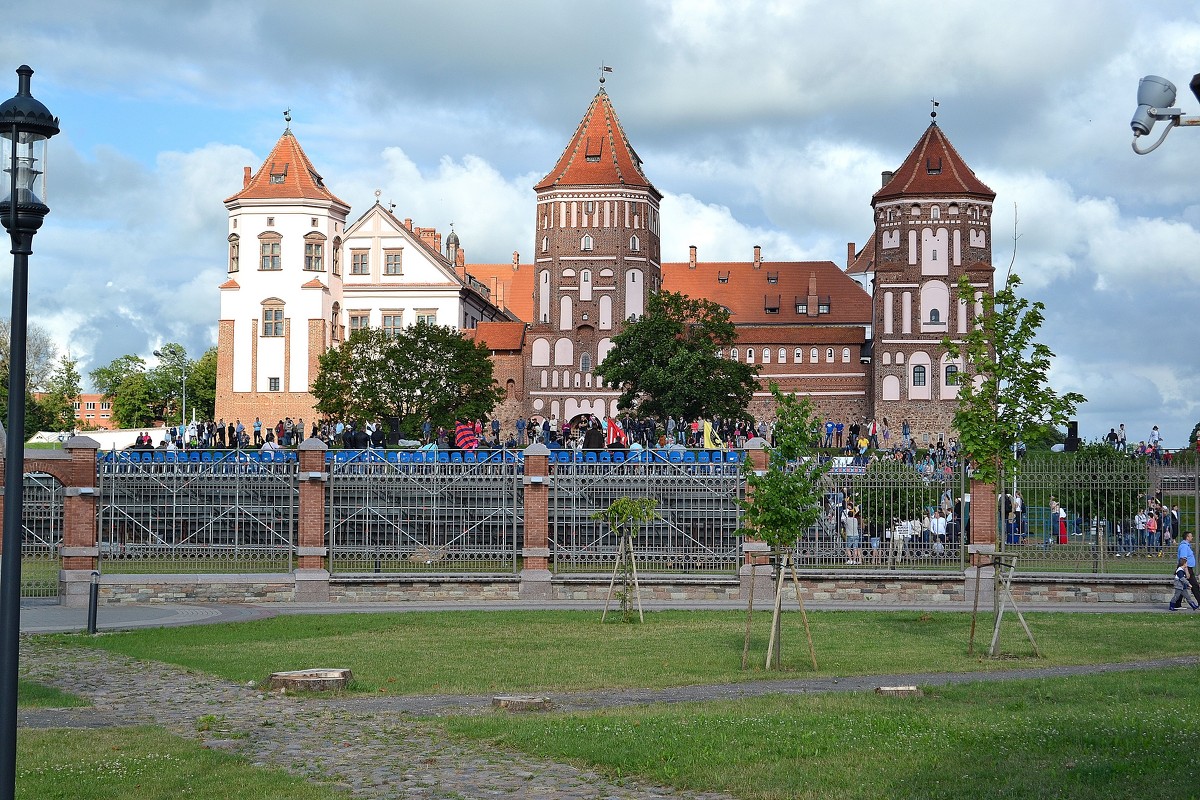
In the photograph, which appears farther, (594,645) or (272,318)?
(272,318)

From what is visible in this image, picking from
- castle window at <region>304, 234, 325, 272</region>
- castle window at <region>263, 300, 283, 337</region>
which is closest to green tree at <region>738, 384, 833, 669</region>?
castle window at <region>263, 300, 283, 337</region>

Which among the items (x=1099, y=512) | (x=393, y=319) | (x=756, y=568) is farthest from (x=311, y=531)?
(x=393, y=319)

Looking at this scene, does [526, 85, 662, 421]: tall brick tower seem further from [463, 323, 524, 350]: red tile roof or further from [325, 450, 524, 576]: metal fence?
[325, 450, 524, 576]: metal fence

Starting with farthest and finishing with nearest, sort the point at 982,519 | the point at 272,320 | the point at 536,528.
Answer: the point at 272,320, the point at 536,528, the point at 982,519

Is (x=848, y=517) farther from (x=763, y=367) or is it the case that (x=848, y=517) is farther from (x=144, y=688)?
(x=763, y=367)

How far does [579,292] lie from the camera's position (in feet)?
307

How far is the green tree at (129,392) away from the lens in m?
119

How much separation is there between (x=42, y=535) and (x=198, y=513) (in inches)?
130

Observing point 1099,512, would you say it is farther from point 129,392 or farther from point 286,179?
point 129,392

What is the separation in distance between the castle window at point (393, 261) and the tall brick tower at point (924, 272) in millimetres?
31417

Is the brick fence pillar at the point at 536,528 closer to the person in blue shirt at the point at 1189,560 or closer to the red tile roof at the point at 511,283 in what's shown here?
the person in blue shirt at the point at 1189,560

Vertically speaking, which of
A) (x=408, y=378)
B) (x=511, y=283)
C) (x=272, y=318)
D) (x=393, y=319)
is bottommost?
(x=408, y=378)

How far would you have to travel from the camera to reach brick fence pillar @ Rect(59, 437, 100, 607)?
28.0m

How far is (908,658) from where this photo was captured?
17.9 m
